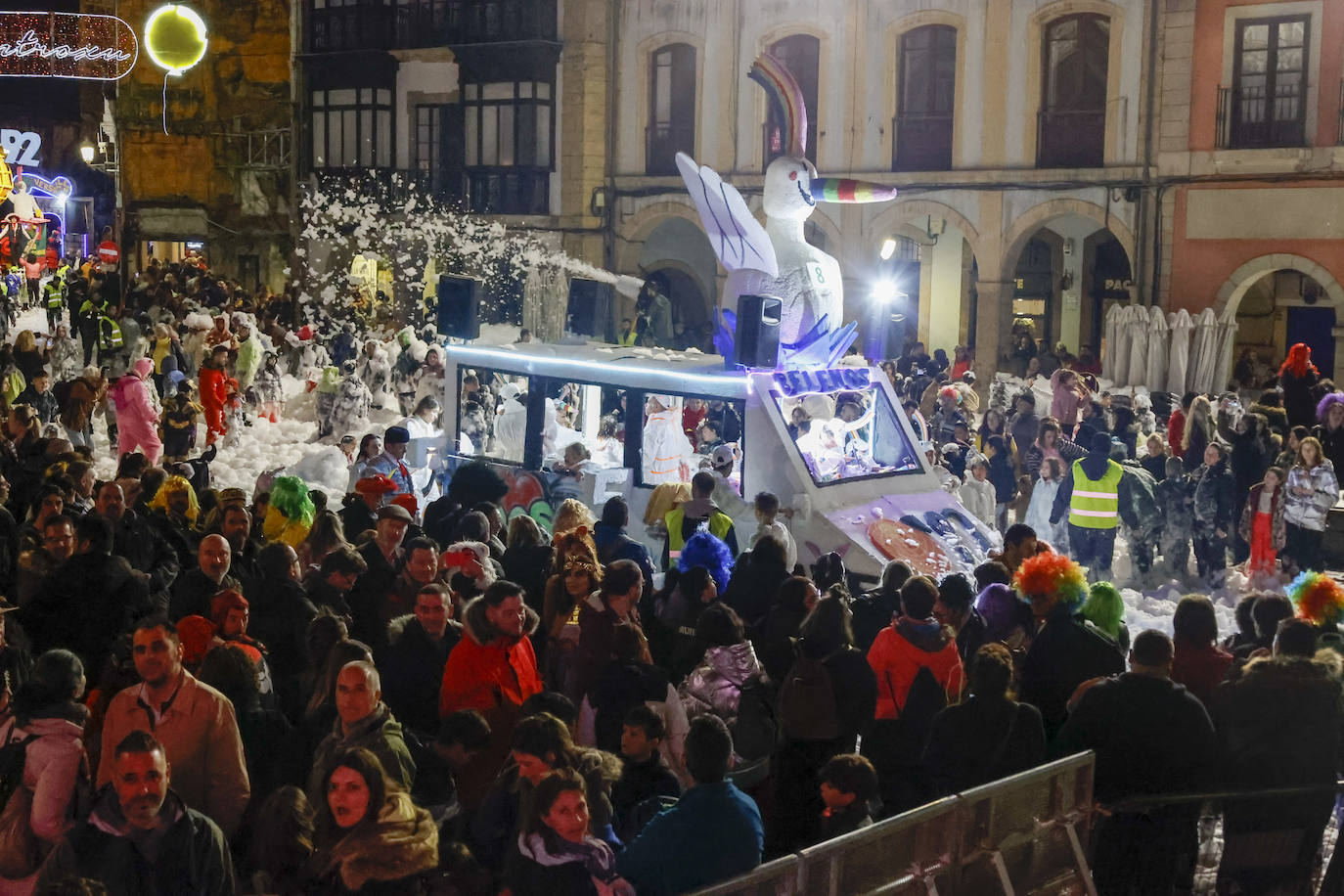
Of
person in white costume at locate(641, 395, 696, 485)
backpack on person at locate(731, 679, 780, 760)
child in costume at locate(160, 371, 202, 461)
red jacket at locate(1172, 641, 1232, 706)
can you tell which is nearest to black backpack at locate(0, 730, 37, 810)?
backpack on person at locate(731, 679, 780, 760)

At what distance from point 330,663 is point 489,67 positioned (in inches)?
960

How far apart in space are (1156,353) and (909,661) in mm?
16922

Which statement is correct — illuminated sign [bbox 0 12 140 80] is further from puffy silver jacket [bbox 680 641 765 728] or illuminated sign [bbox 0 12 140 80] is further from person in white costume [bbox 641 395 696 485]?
puffy silver jacket [bbox 680 641 765 728]

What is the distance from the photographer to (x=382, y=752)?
5277 mm

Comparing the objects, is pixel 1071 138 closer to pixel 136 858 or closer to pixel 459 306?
pixel 459 306

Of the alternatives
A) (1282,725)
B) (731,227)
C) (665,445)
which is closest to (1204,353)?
(731,227)

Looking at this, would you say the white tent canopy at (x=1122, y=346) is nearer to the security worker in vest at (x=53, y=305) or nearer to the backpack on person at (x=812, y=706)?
the security worker in vest at (x=53, y=305)

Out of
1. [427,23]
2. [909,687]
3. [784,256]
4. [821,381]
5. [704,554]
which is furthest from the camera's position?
[427,23]

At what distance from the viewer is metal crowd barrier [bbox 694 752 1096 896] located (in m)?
4.78

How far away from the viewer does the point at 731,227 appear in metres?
11.7

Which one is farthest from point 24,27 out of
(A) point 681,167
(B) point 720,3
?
(A) point 681,167

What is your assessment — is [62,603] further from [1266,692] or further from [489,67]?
[489,67]

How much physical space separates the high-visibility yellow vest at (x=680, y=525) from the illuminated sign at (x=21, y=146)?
3790 cm

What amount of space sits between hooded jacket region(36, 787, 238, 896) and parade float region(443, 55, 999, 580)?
18.7ft
